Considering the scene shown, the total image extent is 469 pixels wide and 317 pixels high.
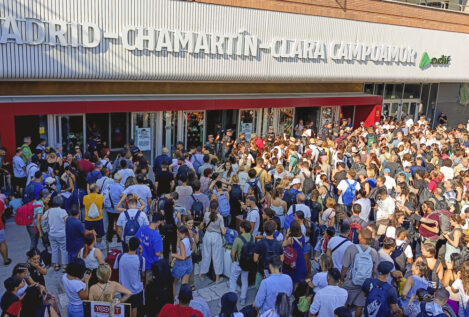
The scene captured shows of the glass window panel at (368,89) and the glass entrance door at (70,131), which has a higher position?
the glass window panel at (368,89)

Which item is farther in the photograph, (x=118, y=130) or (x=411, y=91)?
(x=411, y=91)

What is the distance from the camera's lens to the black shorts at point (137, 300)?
20.7ft

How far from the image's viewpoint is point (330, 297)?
551 centimetres

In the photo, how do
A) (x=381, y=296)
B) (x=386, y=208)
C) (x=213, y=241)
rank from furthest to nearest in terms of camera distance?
(x=386, y=208) < (x=213, y=241) < (x=381, y=296)

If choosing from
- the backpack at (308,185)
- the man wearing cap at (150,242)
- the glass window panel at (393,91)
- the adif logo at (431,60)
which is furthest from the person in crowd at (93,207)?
the glass window panel at (393,91)

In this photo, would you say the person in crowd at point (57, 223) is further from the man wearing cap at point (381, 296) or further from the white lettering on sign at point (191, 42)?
the white lettering on sign at point (191, 42)

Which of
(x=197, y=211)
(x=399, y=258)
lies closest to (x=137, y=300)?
(x=197, y=211)

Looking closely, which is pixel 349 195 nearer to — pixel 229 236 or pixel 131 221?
pixel 229 236

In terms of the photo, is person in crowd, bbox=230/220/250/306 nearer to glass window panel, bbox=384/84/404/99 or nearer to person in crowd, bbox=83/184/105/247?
person in crowd, bbox=83/184/105/247

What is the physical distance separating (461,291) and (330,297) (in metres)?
2.18

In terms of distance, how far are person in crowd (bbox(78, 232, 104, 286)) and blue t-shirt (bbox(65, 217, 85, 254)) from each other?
89cm

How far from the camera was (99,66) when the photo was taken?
44.4 feet

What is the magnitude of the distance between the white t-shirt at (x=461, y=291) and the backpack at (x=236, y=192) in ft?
14.4

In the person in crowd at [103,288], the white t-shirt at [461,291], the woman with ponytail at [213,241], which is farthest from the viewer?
the woman with ponytail at [213,241]
